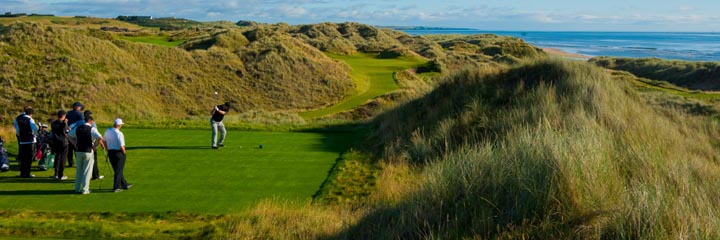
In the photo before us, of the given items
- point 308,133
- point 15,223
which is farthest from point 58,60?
point 15,223

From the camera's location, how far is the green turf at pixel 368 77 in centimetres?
3457

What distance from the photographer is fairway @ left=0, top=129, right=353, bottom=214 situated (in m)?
9.05

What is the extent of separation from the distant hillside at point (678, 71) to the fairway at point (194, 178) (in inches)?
1947

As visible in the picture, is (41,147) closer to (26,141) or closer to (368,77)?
(26,141)

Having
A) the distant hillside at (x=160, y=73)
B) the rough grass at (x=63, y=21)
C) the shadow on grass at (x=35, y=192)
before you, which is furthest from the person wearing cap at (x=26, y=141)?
the rough grass at (x=63, y=21)

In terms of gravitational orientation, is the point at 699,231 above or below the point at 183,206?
above

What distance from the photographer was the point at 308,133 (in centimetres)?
1670

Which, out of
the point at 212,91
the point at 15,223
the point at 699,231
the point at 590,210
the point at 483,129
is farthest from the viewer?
the point at 212,91

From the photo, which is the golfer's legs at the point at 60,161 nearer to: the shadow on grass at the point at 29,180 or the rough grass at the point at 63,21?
the shadow on grass at the point at 29,180

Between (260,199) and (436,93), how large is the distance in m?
10.3

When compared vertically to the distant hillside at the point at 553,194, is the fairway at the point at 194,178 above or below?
below

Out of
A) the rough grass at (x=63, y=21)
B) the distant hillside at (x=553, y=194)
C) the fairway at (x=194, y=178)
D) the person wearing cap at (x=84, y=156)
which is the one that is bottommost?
the fairway at (x=194, y=178)

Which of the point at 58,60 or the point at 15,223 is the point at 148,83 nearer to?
the point at 58,60

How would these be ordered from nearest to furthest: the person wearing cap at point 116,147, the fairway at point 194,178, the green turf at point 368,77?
the fairway at point 194,178 < the person wearing cap at point 116,147 < the green turf at point 368,77
